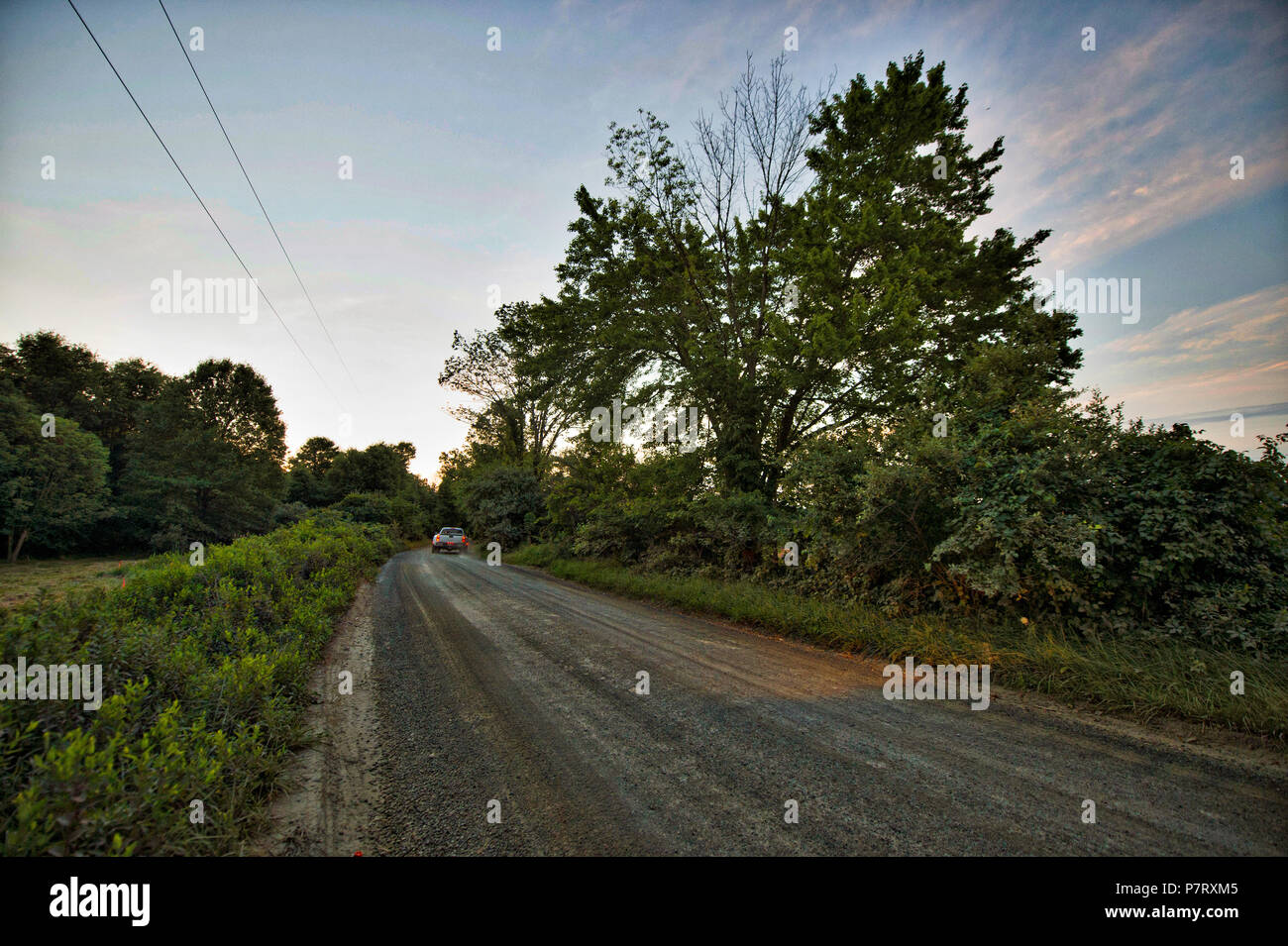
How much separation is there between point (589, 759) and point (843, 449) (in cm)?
604

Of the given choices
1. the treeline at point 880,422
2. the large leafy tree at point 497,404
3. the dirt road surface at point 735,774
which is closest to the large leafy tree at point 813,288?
the treeline at point 880,422

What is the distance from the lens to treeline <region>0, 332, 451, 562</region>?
17.6m

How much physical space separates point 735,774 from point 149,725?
11.7 feet

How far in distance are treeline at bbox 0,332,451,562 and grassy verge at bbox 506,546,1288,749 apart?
87.1 ft

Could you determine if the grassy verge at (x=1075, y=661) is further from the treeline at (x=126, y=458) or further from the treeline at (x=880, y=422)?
the treeline at (x=126, y=458)

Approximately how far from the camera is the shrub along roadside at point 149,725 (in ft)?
6.07

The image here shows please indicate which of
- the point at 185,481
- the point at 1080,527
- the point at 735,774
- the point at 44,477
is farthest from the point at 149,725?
the point at 185,481

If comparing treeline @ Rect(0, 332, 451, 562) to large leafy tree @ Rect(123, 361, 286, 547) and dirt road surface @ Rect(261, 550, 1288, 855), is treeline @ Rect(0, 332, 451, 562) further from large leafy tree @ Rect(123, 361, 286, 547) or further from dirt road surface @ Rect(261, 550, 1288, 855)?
dirt road surface @ Rect(261, 550, 1288, 855)

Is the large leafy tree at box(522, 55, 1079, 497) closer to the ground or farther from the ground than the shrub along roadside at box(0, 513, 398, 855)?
farther from the ground

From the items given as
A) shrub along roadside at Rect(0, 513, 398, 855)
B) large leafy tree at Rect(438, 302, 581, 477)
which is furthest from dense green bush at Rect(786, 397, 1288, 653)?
large leafy tree at Rect(438, 302, 581, 477)

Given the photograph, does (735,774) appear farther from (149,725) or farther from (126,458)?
(126,458)

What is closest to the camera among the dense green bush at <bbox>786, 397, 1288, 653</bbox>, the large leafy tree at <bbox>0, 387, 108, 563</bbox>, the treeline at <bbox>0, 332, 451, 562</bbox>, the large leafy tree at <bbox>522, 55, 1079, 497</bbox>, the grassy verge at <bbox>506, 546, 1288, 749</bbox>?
the grassy verge at <bbox>506, 546, 1288, 749</bbox>

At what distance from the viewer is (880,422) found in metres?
8.02
